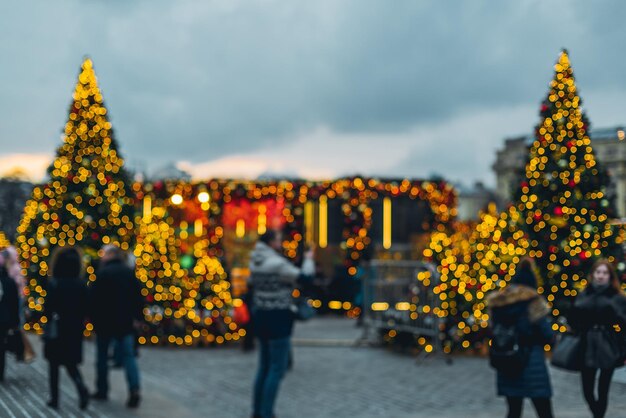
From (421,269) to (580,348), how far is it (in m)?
6.66

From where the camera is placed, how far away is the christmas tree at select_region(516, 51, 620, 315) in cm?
1553

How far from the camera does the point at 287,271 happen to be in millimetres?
8758

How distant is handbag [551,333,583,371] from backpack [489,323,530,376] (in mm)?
1282

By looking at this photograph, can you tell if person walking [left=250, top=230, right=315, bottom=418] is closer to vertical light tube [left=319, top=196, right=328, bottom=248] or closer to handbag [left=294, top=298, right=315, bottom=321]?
handbag [left=294, top=298, right=315, bottom=321]

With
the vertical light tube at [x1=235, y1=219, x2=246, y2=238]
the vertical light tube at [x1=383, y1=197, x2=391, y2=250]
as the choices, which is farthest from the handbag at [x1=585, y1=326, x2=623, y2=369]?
the vertical light tube at [x1=235, y1=219, x2=246, y2=238]

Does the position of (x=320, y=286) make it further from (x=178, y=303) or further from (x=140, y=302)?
(x=140, y=302)

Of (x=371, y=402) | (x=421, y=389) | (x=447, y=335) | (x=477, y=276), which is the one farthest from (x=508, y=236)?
(x=371, y=402)

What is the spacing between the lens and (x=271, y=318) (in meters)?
8.70

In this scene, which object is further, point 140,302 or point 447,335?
point 447,335

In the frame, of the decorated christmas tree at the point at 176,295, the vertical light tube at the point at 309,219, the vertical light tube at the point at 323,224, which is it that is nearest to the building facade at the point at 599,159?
the vertical light tube at the point at 323,224

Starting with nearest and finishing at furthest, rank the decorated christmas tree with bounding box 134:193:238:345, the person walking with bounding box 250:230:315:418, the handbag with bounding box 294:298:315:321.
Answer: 1. the person walking with bounding box 250:230:315:418
2. the handbag with bounding box 294:298:315:321
3. the decorated christmas tree with bounding box 134:193:238:345

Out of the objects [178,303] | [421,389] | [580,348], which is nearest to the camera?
[580,348]

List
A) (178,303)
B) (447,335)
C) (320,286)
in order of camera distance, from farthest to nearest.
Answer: (320,286) → (178,303) → (447,335)

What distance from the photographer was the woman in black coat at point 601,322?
28.2ft
